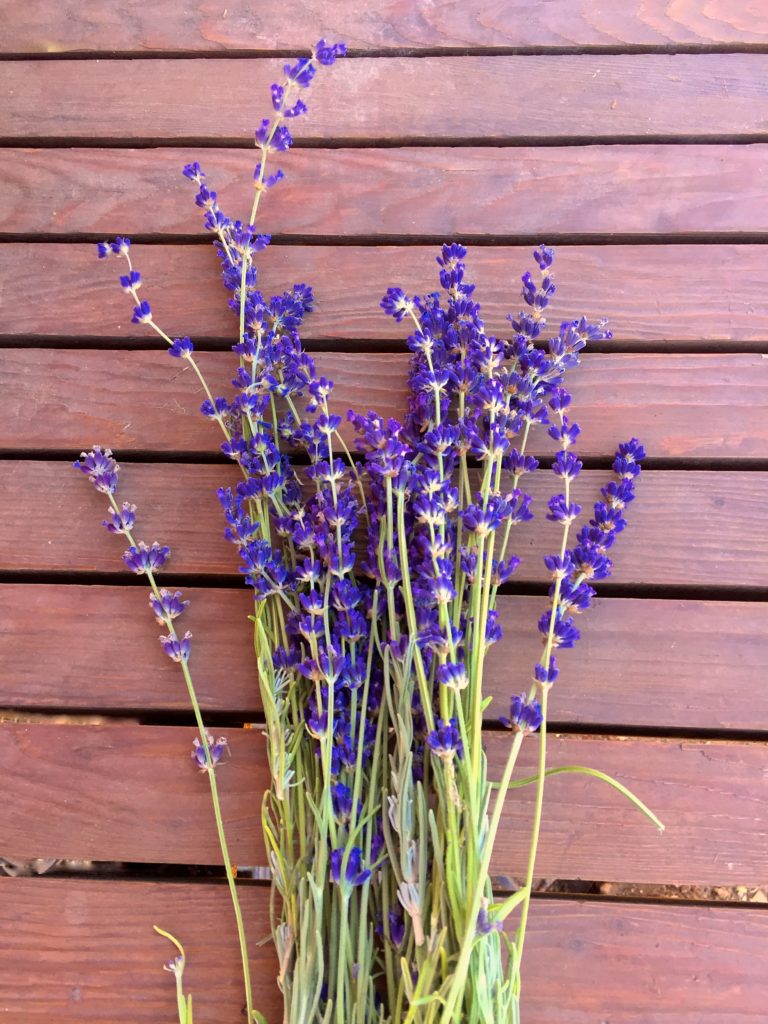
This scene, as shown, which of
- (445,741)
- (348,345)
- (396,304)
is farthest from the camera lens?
(348,345)

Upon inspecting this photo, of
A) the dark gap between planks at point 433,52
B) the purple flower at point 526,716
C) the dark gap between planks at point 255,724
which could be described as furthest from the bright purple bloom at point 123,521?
the dark gap between planks at point 433,52

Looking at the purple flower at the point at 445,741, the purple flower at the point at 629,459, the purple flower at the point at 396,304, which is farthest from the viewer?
the purple flower at the point at 629,459

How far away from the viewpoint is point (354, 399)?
1119 mm

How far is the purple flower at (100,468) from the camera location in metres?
1.06

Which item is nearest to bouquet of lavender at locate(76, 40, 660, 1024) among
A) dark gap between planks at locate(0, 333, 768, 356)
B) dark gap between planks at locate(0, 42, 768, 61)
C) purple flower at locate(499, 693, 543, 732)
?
purple flower at locate(499, 693, 543, 732)

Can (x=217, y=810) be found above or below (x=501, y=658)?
below

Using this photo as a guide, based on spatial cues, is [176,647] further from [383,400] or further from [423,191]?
[423,191]

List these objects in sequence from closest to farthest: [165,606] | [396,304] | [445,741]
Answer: [445,741] → [396,304] → [165,606]

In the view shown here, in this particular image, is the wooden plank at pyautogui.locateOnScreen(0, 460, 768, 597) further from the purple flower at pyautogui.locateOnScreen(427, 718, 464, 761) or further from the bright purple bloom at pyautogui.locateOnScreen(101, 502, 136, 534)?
the purple flower at pyautogui.locateOnScreen(427, 718, 464, 761)

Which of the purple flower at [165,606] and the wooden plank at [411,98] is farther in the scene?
the wooden plank at [411,98]

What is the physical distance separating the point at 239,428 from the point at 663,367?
59 cm

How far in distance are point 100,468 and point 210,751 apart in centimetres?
40

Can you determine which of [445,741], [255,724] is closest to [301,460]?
[255,724]

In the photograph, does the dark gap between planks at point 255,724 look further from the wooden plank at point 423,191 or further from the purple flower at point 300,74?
the purple flower at point 300,74
